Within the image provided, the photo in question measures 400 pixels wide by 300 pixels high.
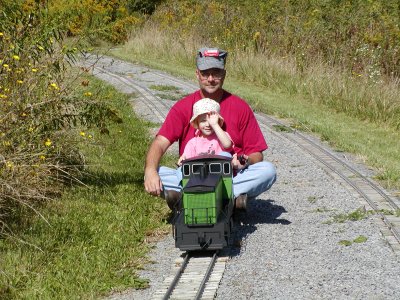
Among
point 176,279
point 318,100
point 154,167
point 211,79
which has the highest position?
point 211,79

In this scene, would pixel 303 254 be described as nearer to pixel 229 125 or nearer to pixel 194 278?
pixel 194 278

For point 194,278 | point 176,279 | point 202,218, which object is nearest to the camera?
point 176,279

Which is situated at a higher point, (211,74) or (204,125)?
(211,74)

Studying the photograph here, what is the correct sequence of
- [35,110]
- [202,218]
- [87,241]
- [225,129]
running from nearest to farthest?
[202,218], [87,241], [225,129], [35,110]

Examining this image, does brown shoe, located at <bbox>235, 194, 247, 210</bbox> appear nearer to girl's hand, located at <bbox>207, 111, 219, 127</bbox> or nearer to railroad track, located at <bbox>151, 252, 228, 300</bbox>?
railroad track, located at <bbox>151, 252, 228, 300</bbox>

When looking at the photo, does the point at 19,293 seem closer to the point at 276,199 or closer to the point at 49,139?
the point at 49,139

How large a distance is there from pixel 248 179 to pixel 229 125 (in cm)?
61

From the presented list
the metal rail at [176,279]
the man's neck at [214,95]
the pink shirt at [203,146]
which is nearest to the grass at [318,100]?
the man's neck at [214,95]

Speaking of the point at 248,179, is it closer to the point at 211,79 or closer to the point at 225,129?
the point at 225,129

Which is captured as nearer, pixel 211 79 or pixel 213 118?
pixel 213 118

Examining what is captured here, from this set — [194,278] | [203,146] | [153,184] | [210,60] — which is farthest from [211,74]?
[194,278]

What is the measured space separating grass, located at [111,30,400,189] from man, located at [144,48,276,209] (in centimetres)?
270

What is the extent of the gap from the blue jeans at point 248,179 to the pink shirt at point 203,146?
28 centimetres

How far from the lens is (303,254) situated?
7.68 meters
